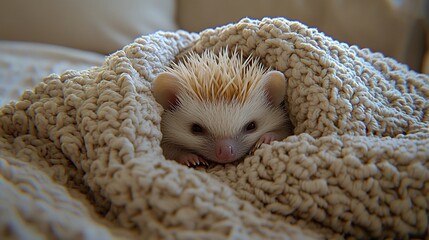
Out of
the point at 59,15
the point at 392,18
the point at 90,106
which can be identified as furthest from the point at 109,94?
the point at 392,18

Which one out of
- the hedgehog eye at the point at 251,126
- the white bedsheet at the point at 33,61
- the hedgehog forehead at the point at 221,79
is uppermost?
the white bedsheet at the point at 33,61

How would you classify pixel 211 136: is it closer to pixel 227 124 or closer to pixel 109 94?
pixel 227 124

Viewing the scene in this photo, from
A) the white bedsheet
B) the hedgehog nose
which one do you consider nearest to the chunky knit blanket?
the hedgehog nose

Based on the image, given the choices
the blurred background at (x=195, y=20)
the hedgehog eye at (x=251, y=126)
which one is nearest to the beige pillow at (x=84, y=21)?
the blurred background at (x=195, y=20)

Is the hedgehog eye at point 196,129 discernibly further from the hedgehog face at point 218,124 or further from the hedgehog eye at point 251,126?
the hedgehog eye at point 251,126

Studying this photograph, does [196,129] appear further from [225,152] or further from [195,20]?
[195,20]

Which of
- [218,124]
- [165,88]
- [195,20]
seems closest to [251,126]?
[218,124]

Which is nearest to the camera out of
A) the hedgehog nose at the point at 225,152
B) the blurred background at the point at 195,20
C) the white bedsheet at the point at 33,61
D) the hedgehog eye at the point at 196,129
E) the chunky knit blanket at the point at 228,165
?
the chunky knit blanket at the point at 228,165
